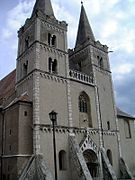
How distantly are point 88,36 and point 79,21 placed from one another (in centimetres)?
510

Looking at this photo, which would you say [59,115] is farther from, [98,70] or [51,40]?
[98,70]

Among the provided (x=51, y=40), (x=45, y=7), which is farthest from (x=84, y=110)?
(x=45, y=7)

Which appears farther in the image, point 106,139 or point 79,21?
point 79,21

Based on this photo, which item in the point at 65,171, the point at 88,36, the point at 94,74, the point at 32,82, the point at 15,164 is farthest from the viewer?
the point at 88,36

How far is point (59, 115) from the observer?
21.9 meters

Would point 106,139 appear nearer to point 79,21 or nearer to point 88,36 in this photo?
point 88,36

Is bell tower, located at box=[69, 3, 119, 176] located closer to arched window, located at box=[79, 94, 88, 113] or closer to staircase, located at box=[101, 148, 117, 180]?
staircase, located at box=[101, 148, 117, 180]

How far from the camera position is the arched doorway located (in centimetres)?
2302

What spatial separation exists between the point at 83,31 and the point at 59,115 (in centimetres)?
1545

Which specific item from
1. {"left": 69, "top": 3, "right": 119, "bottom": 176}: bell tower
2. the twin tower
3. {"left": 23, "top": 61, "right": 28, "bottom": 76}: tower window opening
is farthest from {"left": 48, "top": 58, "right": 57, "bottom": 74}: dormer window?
{"left": 69, "top": 3, "right": 119, "bottom": 176}: bell tower

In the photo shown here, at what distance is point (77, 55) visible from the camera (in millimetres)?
30969

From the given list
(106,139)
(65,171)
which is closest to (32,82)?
(65,171)

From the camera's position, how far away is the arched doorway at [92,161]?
23.0 m

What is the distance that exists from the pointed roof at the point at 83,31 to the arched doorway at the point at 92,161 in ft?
51.2
